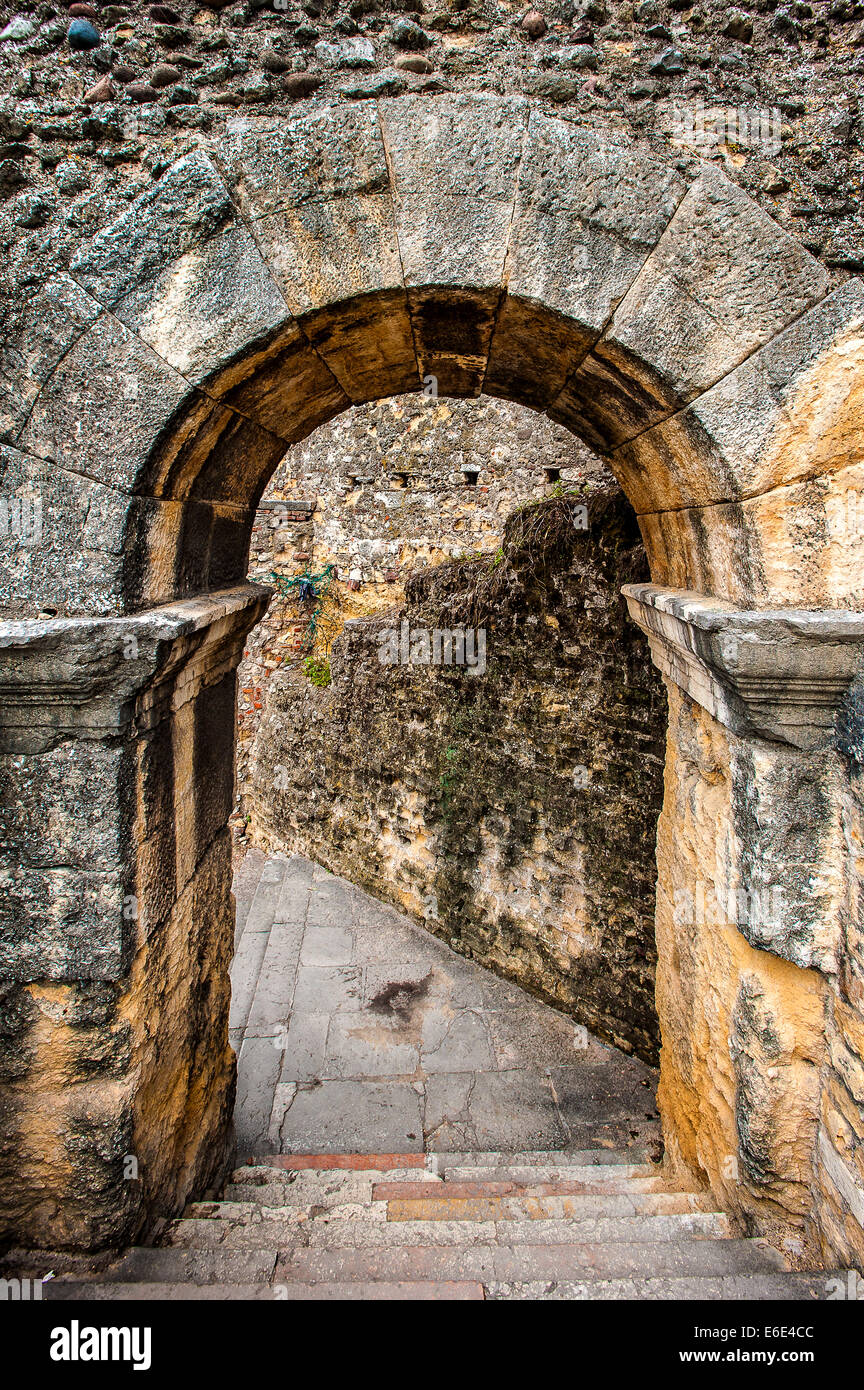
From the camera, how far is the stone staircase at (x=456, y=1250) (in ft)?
6.39

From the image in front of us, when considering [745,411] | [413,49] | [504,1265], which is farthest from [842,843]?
[413,49]

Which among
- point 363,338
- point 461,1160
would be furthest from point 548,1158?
point 363,338

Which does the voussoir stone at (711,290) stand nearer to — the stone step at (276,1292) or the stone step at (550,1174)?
the stone step at (276,1292)

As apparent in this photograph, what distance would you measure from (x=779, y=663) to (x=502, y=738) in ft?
9.38

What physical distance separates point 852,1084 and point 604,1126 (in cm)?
208

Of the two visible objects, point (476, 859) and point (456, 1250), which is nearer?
point (456, 1250)

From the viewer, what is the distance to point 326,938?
210 inches

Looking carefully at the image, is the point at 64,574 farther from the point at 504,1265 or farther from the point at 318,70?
the point at 504,1265

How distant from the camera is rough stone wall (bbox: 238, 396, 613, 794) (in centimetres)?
697

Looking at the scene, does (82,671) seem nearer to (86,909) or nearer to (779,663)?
(86,909)

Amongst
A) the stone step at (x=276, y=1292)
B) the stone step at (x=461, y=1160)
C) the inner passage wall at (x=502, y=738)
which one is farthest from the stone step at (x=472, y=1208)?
the inner passage wall at (x=502, y=738)

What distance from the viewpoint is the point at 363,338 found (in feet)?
7.30

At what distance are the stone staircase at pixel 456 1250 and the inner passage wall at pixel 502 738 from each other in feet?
5.31

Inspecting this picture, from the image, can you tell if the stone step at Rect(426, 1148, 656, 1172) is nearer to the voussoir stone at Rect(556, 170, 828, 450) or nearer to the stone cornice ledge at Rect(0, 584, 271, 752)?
the stone cornice ledge at Rect(0, 584, 271, 752)
